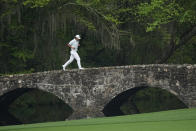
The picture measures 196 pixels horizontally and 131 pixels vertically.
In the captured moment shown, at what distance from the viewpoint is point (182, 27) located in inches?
1013

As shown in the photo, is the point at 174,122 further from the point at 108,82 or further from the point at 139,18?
the point at 139,18

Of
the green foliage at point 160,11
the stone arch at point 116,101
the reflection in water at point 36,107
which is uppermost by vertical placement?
the green foliage at point 160,11

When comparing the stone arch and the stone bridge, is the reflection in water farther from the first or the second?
the stone bridge

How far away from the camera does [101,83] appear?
19906 mm

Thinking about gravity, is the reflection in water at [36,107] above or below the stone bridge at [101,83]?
below

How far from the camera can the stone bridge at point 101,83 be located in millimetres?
18438

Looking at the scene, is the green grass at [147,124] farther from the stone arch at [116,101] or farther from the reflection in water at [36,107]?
the reflection in water at [36,107]

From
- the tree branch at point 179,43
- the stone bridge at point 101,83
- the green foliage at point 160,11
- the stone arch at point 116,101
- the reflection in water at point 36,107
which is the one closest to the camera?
the stone bridge at point 101,83

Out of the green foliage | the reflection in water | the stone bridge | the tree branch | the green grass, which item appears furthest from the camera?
the tree branch

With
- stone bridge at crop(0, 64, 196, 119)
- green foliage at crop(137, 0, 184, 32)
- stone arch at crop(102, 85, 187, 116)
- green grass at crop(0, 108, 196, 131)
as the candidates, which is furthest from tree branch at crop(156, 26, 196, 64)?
green grass at crop(0, 108, 196, 131)

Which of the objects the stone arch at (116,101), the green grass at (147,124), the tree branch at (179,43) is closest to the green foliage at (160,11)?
the tree branch at (179,43)

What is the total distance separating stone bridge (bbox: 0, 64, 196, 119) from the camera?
726 inches

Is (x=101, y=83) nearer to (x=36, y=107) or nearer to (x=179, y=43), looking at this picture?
(x=179, y=43)

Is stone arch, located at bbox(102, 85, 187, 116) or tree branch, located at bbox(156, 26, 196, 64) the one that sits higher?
tree branch, located at bbox(156, 26, 196, 64)
